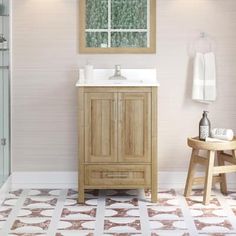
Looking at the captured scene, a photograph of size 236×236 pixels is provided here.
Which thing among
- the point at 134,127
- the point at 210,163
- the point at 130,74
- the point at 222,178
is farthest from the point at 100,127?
the point at 222,178

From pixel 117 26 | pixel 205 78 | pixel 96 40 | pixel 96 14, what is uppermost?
pixel 96 14

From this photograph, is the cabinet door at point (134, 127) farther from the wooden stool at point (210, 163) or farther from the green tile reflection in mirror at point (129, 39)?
the green tile reflection in mirror at point (129, 39)

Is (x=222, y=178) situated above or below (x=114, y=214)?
above

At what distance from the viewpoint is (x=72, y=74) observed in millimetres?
5504

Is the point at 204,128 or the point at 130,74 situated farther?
the point at 130,74

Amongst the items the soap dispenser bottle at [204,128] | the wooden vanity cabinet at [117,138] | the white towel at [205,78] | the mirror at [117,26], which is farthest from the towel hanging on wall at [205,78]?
the wooden vanity cabinet at [117,138]

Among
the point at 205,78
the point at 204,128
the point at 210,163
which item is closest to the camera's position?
the point at 210,163

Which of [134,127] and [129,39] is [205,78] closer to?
[129,39]

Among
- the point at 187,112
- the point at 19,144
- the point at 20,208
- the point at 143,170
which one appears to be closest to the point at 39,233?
the point at 20,208

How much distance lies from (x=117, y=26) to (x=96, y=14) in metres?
0.22

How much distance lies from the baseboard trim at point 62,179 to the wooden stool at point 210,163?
29cm

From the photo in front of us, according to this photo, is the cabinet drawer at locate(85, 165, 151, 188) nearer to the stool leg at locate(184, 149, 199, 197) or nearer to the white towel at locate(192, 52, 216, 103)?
the stool leg at locate(184, 149, 199, 197)

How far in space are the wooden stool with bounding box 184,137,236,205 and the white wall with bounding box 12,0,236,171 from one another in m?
0.36

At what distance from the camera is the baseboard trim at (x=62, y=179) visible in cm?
556
